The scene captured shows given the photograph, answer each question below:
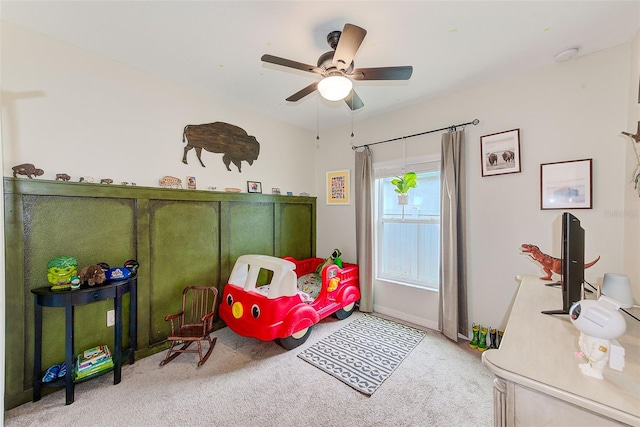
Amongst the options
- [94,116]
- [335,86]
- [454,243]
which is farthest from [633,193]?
[94,116]

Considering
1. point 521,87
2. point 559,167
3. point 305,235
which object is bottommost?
point 305,235

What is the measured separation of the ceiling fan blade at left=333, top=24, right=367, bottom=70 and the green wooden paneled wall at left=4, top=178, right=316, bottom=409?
6.40 feet

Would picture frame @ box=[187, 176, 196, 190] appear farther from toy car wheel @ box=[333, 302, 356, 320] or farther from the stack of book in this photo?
toy car wheel @ box=[333, 302, 356, 320]

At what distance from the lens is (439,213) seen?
2.94m

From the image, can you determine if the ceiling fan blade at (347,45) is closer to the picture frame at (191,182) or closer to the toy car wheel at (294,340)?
the picture frame at (191,182)

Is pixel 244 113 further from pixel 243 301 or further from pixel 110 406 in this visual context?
pixel 110 406

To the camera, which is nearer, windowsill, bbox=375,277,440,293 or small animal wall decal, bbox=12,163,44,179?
small animal wall decal, bbox=12,163,44,179

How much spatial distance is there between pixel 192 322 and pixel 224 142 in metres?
2.04

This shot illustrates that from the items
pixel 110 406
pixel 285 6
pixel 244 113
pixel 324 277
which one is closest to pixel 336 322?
pixel 324 277

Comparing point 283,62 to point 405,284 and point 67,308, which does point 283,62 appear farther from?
point 405,284

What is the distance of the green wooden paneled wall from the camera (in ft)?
5.94

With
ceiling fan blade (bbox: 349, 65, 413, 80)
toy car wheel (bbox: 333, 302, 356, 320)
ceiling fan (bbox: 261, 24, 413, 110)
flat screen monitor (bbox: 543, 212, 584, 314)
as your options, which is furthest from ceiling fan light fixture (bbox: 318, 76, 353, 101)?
toy car wheel (bbox: 333, 302, 356, 320)

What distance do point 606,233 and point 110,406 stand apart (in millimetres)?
3937

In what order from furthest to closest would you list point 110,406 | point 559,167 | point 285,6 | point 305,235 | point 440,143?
point 305,235, point 440,143, point 559,167, point 110,406, point 285,6
